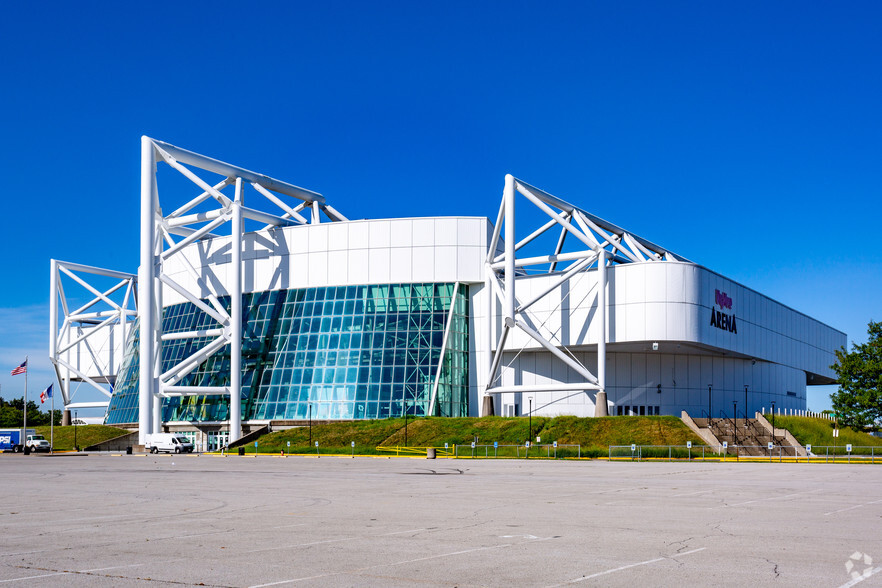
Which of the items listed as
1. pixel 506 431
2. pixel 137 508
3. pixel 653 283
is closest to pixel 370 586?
pixel 137 508

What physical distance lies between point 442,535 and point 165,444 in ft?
198

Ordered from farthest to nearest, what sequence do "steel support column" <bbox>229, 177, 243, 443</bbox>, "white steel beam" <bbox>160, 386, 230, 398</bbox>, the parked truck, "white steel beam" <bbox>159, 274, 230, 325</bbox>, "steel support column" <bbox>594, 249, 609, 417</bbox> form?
1. the parked truck
2. "white steel beam" <bbox>159, 274, 230, 325</bbox>
3. "white steel beam" <bbox>160, 386, 230, 398</bbox>
4. "steel support column" <bbox>229, 177, 243, 443</bbox>
5. "steel support column" <bbox>594, 249, 609, 417</bbox>

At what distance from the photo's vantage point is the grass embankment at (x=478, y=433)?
62.1 metres

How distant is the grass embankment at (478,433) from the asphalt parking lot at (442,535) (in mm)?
33046

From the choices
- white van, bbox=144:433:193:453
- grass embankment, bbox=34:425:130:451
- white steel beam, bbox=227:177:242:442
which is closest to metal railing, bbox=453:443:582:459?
white steel beam, bbox=227:177:242:442

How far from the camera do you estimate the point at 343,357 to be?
259 feet

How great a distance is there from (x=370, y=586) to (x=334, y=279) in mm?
73409

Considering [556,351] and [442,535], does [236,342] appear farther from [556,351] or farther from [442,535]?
[442,535]

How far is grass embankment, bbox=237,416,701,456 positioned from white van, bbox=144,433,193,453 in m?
5.86

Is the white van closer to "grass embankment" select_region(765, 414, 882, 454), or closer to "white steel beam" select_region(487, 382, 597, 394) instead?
"white steel beam" select_region(487, 382, 597, 394)

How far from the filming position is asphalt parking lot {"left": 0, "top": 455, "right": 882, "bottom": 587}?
11.2 meters

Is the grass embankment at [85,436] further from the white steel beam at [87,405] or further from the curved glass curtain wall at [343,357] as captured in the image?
the white steel beam at [87,405]

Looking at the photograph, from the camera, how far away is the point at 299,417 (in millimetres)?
76375

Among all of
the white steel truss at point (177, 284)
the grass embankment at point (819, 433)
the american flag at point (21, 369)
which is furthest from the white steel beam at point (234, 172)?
the grass embankment at point (819, 433)
